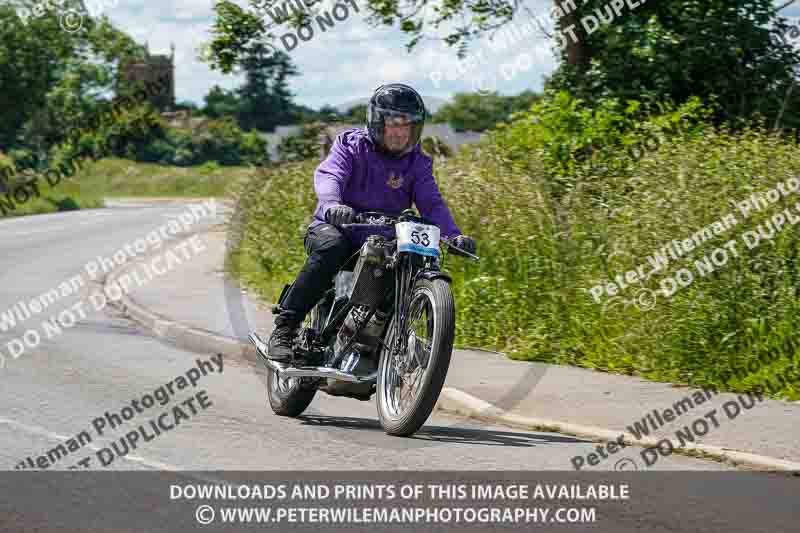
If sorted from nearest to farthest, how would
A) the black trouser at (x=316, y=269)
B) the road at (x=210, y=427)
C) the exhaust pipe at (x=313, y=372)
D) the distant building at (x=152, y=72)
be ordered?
the road at (x=210, y=427), the exhaust pipe at (x=313, y=372), the black trouser at (x=316, y=269), the distant building at (x=152, y=72)

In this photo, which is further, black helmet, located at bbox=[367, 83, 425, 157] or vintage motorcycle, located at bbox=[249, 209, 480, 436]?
black helmet, located at bbox=[367, 83, 425, 157]

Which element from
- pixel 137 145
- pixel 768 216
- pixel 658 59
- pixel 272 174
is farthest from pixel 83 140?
pixel 768 216

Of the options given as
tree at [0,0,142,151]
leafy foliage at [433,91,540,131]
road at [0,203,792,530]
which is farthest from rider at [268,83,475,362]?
leafy foliage at [433,91,540,131]

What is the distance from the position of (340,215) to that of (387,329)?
0.85 meters

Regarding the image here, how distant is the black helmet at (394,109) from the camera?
7.12 metres

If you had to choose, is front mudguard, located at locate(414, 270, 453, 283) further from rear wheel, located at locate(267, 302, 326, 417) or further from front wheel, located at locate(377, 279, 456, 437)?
rear wheel, located at locate(267, 302, 326, 417)

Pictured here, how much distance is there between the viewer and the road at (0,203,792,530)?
6.32 meters

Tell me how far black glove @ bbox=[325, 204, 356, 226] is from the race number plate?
31cm

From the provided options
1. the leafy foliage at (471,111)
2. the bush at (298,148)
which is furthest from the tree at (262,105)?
the bush at (298,148)

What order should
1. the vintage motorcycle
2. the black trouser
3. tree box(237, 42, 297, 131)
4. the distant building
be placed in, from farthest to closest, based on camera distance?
tree box(237, 42, 297, 131) < the distant building < the black trouser < the vintage motorcycle

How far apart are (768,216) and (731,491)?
3.85 meters

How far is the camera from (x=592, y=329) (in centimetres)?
1006

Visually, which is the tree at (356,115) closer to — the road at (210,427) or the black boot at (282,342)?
the road at (210,427)

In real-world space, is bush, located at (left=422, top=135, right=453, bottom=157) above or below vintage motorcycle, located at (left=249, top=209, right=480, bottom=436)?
above
